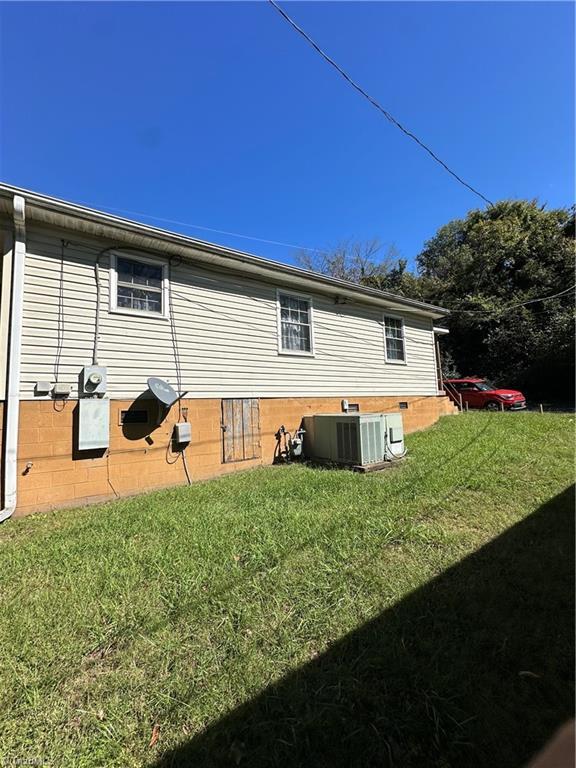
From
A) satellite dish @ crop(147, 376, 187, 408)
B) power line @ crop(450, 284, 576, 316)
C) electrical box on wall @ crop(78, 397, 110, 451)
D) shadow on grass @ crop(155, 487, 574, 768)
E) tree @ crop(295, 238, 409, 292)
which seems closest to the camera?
shadow on grass @ crop(155, 487, 574, 768)

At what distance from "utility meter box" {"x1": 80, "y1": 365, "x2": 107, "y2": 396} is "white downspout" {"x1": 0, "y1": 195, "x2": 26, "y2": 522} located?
2.64 ft

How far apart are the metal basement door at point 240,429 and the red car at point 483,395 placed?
425 inches

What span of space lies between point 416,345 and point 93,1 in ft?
33.2

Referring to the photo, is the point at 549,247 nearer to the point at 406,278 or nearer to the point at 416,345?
the point at 406,278

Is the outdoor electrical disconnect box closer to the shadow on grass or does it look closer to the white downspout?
the white downspout

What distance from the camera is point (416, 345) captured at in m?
11.6

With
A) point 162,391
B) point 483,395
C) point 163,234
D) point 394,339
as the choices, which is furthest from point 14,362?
point 483,395

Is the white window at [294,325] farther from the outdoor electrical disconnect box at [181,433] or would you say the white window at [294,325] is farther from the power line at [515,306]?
the power line at [515,306]

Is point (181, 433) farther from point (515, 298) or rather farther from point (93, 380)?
point (515, 298)

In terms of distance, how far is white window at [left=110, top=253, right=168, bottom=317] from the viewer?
618 cm

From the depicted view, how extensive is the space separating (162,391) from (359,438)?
355 cm

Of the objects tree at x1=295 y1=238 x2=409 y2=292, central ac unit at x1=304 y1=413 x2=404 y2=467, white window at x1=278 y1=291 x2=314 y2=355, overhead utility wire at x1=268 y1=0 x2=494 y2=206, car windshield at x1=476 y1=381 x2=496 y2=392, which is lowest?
central ac unit at x1=304 y1=413 x2=404 y2=467

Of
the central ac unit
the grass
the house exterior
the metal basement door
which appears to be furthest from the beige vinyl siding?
the grass

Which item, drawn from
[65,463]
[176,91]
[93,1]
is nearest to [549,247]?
[176,91]
